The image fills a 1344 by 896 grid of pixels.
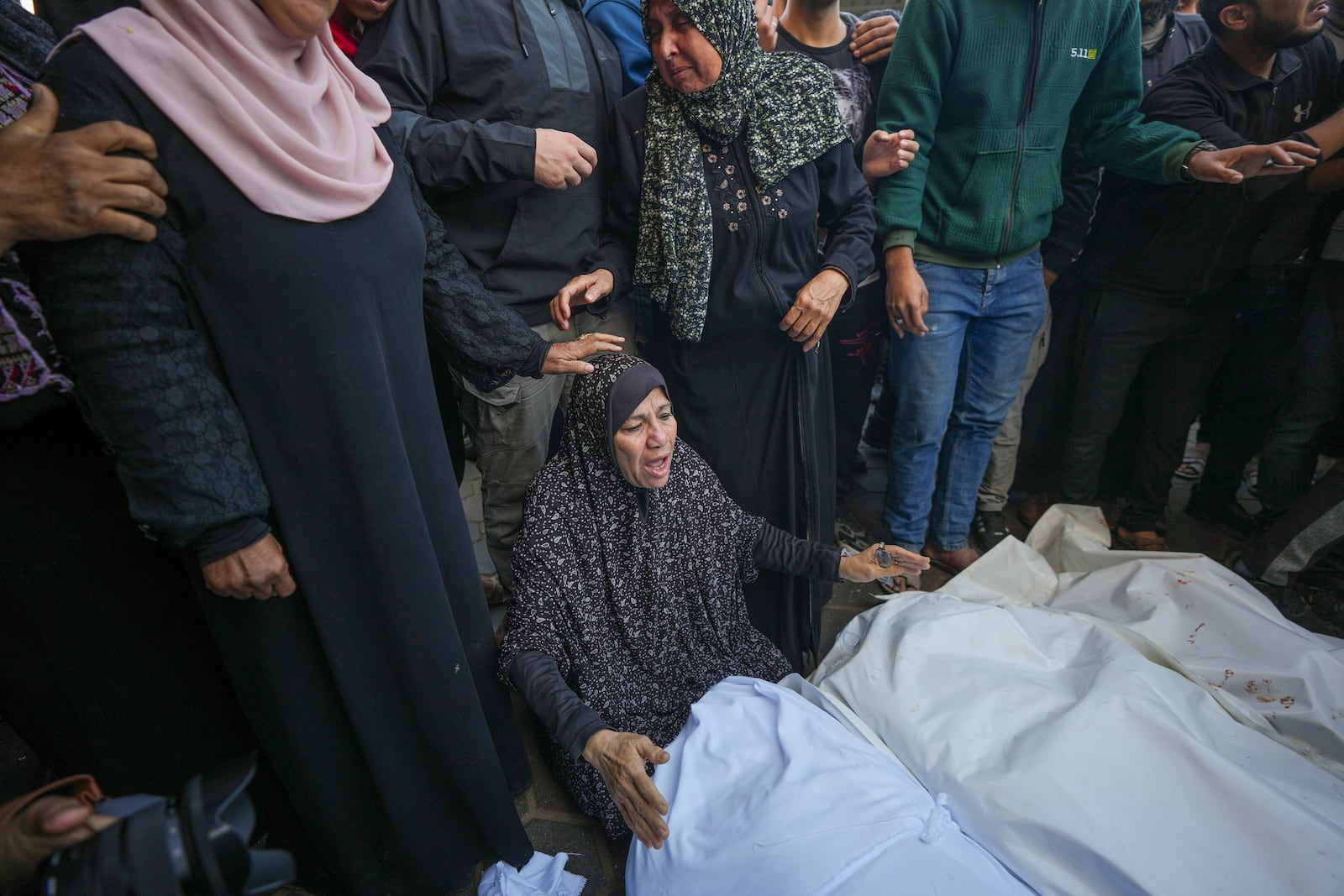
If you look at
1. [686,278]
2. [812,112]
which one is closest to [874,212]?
[812,112]

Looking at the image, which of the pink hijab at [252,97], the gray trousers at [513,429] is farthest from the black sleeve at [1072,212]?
the pink hijab at [252,97]

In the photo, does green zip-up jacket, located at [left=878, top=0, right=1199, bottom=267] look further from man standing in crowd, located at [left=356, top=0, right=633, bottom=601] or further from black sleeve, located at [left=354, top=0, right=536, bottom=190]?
black sleeve, located at [left=354, top=0, right=536, bottom=190]

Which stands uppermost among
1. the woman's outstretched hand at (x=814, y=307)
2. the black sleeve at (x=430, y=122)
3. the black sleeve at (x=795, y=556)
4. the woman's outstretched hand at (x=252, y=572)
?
the black sleeve at (x=430, y=122)

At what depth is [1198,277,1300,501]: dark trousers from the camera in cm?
288

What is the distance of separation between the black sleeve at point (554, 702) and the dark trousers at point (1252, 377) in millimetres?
2960

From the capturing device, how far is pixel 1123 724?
1648 mm

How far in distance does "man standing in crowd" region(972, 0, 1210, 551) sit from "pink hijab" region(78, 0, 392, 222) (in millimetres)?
2532

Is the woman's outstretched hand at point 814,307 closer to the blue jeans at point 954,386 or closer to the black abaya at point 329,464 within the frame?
the blue jeans at point 954,386

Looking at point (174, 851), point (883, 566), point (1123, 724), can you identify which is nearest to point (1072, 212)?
point (883, 566)

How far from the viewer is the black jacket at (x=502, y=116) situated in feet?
5.92

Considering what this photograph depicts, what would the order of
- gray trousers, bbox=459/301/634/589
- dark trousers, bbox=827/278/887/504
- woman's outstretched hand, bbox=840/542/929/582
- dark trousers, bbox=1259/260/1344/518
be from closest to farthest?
woman's outstretched hand, bbox=840/542/929/582 → gray trousers, bbox=459/301/634/589 → dark trousers, bbox=1259/260/1344/518 → dark trousers, bbox=827/278/887/504

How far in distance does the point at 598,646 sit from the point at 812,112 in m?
1.62

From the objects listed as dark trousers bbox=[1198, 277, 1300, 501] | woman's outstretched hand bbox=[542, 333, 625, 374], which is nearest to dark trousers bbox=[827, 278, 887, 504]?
woman's outstretched hand bbox=[542, 333, 625, 374]

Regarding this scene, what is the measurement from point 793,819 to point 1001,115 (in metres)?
2.23
